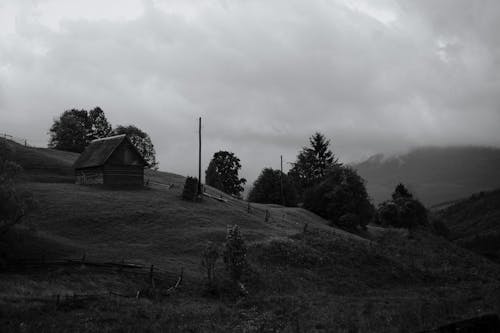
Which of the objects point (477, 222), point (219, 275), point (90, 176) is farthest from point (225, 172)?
point (477, 222)

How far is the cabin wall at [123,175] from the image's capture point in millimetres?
65500

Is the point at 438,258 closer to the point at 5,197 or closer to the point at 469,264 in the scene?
the point at 469,264

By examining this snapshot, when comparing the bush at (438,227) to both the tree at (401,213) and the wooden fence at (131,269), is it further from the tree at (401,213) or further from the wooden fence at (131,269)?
the wooden fence at (131,269)

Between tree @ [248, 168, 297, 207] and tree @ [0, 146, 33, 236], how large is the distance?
Answer: 61.7 m

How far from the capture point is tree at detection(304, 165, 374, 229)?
72.9 m

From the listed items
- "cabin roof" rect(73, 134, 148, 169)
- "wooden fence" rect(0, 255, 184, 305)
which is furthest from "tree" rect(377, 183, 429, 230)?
"wooden fence" rect(0, 255, 184, 305)

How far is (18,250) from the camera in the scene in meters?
34.3

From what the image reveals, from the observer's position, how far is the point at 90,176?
220ft

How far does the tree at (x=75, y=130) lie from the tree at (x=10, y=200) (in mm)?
75317

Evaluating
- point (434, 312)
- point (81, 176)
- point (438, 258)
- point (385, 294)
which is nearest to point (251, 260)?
point (385, 294)

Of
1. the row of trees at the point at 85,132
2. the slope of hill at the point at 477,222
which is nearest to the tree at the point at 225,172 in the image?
the row of trees at the point at 85,132

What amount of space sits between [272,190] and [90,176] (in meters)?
37.5

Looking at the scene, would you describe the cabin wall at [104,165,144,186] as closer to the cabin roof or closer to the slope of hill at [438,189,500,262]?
the cabin roof

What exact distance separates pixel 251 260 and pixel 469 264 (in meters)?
30.6
